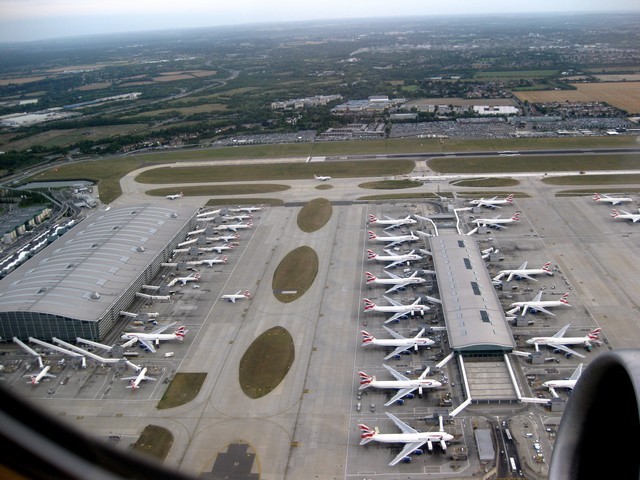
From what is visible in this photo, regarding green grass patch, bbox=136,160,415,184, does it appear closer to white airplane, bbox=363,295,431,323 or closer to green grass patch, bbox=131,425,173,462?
white airplane, bbox=363,295,431,323

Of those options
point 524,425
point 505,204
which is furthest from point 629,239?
point 524,425

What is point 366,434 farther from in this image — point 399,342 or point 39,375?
point 39,375

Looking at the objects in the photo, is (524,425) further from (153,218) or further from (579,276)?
(153,218)

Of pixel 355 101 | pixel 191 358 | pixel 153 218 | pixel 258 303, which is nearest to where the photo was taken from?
pixel 191 358

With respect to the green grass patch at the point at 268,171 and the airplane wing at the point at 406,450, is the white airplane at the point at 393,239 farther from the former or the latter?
the airplane wing at the point at 406,450

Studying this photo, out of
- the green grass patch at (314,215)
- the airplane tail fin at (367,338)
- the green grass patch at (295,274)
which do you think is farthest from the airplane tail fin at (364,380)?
the green grass patch at (314,215)

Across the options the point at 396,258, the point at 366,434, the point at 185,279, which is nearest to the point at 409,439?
the point at 366,434
